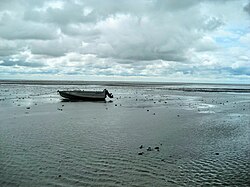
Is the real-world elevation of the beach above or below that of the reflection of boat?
below

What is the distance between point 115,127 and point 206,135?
6.90m

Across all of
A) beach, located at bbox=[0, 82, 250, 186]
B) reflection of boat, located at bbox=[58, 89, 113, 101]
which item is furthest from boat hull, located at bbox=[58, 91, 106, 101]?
beach, located at bbox=[0, 82, 250, 186]

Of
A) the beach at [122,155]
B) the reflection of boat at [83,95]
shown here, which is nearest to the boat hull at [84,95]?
the reflection of boat at [83,95]

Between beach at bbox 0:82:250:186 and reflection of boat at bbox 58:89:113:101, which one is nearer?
beach at bbox 0:82:250:186

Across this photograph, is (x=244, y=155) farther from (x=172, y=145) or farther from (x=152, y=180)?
(x=152, y=180)

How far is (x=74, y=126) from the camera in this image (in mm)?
22000

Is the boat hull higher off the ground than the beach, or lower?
higher

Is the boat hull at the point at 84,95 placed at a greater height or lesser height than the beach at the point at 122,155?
greater

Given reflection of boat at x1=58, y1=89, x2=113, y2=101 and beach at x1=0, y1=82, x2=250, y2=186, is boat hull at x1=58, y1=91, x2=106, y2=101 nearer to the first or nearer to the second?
reflection of boat at x1=58, y1=89, x2=113, y2=101

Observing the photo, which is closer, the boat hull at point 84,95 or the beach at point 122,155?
the beach at point 122,155

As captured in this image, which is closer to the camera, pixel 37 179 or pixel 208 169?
pixel 37 179

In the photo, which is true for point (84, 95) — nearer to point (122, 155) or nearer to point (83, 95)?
point (83, 95)

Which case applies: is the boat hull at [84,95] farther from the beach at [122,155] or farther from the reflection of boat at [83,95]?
the beach at [122,155]

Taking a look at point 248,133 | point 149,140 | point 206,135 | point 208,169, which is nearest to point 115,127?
point 149,140
